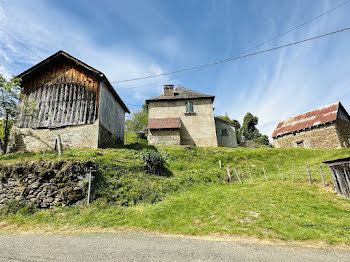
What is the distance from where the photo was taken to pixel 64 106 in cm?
1512

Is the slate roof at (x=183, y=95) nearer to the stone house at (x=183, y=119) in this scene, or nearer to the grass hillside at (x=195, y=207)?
the stone house at (x=183, y=119)

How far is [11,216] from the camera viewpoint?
8258mm

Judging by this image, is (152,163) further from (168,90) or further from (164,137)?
(168,90)

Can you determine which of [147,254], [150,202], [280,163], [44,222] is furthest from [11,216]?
[280,163]

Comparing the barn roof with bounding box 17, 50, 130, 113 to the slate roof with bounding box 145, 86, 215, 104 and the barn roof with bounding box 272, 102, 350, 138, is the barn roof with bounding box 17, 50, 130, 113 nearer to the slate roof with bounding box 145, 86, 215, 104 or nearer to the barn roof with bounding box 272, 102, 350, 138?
the slate roof with bounding box 145, 86, 215, 104

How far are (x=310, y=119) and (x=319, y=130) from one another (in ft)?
7.58

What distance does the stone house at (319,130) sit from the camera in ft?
79.6

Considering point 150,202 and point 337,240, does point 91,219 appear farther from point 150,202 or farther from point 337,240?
point 337,240

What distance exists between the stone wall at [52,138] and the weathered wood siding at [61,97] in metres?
0.42

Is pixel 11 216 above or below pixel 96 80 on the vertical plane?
below

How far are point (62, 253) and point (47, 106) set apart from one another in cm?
1371

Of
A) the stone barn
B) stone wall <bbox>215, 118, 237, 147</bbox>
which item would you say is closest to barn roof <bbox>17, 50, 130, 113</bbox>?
the stone barn

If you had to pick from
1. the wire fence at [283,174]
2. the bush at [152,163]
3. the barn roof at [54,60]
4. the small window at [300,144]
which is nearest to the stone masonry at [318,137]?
the small window at [300,144]

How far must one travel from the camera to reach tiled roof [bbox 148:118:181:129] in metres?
24.0
